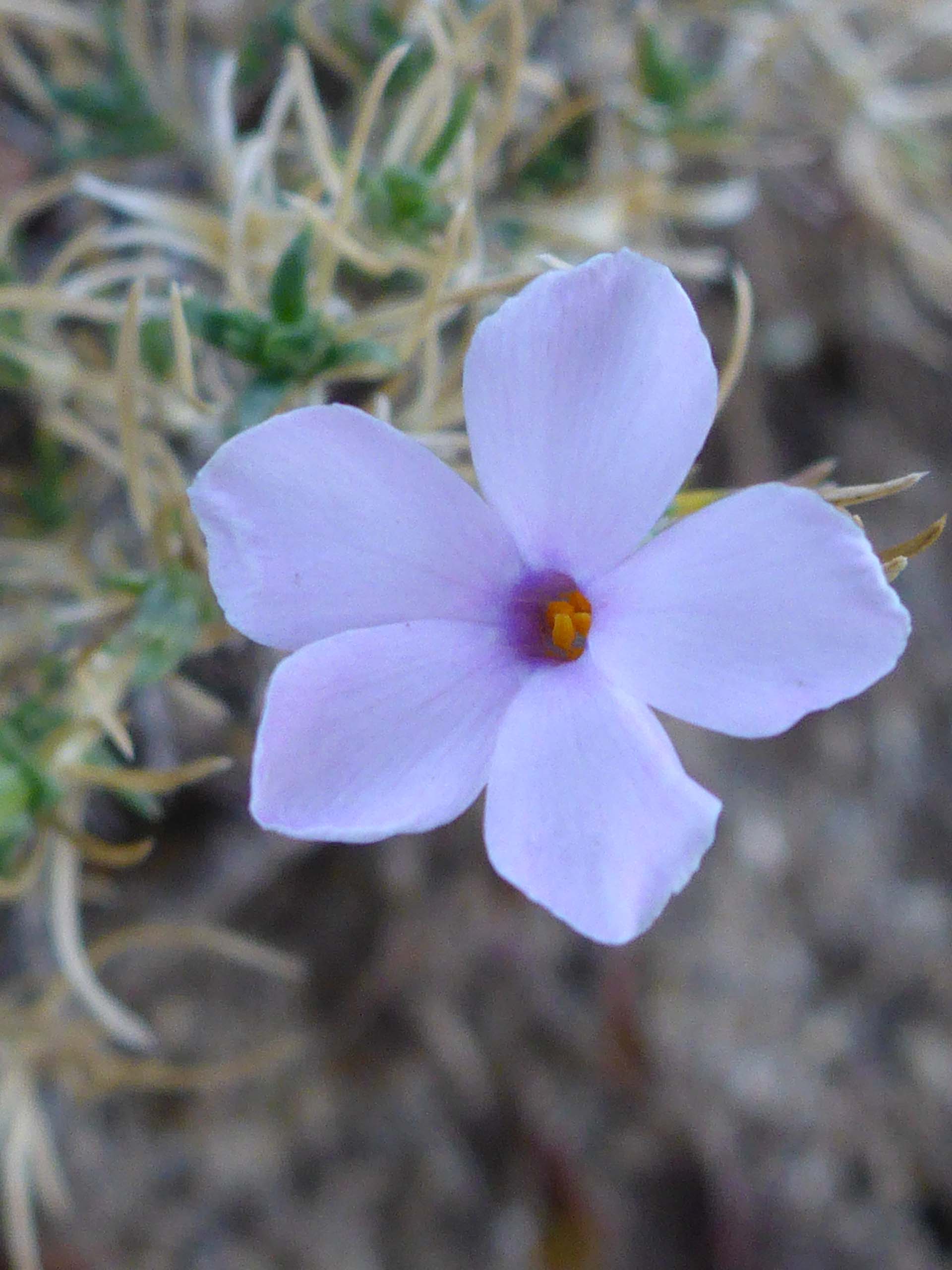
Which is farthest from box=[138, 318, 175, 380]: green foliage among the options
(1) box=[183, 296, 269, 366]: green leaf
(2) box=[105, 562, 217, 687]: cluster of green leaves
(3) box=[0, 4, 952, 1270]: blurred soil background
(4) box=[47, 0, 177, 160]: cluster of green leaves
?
(3) box=[0, 4, 952, 1270]: blurred soil background

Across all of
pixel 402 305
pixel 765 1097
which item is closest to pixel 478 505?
pixel 402 305

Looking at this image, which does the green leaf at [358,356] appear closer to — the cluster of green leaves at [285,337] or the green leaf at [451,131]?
the cluster of green leaves at [285,337]

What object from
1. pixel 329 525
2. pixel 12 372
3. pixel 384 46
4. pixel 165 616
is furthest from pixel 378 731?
pixel 384 46

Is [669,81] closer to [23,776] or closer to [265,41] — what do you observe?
[265,41]

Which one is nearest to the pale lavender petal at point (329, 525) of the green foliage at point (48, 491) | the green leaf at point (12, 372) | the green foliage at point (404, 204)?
the green foliage at point (404, 204)

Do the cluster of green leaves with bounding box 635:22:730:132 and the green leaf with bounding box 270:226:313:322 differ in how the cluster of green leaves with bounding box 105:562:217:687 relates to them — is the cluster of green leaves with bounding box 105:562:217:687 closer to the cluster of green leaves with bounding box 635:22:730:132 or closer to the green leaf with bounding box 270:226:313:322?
the green leaf with bounding box 270:226:313:322
